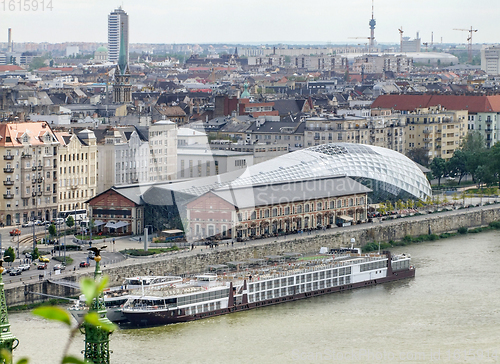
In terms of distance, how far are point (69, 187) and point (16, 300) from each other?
582 inches

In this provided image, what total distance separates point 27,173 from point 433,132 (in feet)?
90.0

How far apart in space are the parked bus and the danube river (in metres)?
12.3

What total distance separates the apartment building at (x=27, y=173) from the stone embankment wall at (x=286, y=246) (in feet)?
28.0

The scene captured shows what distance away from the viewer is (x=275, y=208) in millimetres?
39125

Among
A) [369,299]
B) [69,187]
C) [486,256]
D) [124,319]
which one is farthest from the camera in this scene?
[69,187]

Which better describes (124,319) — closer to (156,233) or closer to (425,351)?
(425,351)

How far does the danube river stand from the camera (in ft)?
76.9

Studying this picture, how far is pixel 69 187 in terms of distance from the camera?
43.2m

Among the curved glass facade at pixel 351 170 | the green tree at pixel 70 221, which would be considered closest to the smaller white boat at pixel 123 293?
the green tree at pixel 70 221

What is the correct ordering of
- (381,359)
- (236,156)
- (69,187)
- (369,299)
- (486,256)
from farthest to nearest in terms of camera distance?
(236,156) < (69,187) < (486,256) < (369,299) < (381,359)

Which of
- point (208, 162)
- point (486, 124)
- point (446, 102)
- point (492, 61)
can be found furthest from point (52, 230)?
point (492, 61)

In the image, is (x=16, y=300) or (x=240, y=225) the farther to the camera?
(x=240, y=225)

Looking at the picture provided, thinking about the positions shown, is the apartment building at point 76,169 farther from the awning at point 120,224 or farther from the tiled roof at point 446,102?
the tiled roof at point 446,102

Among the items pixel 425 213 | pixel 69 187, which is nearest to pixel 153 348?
pixel 69 187
